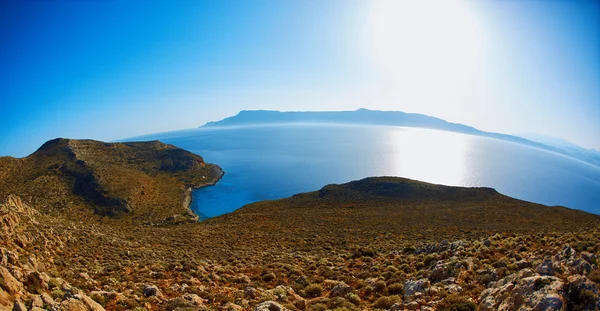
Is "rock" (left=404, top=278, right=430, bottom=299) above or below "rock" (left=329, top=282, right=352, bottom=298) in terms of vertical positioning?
above

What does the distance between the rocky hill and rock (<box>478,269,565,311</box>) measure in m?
0.04

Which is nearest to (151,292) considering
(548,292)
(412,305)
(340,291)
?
(340,291)

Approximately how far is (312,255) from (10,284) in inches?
710

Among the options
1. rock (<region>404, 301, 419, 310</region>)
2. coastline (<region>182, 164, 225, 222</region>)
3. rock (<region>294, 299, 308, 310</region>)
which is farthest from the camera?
coastline (<region>182, 164, 225, 222</region>)

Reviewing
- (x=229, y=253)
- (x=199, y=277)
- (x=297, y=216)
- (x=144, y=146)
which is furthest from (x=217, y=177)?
(x=199, y=277)

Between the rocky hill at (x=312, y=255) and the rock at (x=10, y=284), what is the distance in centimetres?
5

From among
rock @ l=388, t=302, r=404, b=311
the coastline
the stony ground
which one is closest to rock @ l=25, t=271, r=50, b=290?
the stony ground

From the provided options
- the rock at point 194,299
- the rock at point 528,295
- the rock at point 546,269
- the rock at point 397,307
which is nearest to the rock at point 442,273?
the rock at point 528,295

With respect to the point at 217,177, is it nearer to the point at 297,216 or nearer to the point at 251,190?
the point at 251,190

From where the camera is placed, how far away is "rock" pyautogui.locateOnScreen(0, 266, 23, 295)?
8.14 meters

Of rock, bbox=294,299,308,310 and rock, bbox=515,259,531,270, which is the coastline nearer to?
rock, bbox=294,299,308,310

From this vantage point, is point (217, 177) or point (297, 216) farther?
point (217, 177)

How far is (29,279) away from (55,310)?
3.96m

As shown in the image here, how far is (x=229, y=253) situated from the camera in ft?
76.6
